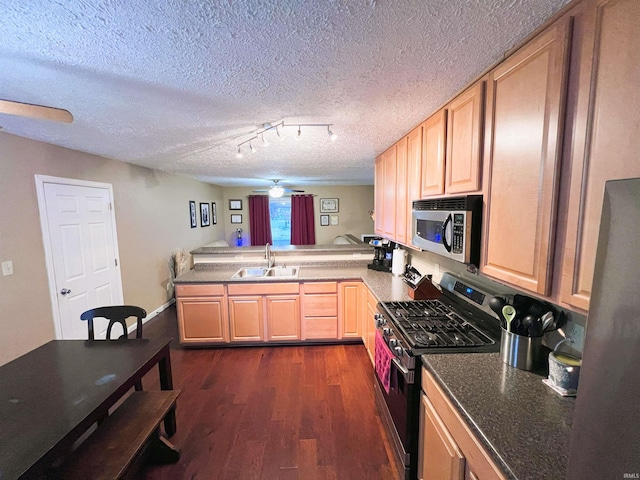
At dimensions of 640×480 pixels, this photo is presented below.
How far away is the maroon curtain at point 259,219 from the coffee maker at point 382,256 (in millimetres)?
4672

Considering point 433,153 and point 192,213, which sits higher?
point 433,153

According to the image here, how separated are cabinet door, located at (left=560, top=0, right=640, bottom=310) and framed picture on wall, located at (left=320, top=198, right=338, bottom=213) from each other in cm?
658

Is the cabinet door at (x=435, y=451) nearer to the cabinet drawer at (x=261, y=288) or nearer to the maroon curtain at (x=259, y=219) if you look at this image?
the cabinet drawer at (x=261, y=288)

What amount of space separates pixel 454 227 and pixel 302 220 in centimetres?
615

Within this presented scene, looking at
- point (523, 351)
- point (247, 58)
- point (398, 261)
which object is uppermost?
point (247, 58)

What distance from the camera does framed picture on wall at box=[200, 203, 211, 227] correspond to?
19.3 ft

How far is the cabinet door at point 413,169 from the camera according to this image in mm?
2000

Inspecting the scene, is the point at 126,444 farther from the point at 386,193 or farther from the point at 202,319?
the point at 386,193

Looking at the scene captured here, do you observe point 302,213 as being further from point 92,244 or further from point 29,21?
point 29,21

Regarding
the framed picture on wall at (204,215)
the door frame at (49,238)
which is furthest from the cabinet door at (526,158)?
the framed picture on wall at (204,215)

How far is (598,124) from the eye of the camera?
30.9 inches

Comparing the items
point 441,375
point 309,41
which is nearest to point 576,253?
point 441,375

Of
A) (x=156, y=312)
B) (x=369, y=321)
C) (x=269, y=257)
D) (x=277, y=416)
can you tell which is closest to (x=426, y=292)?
(x=369, y=321)

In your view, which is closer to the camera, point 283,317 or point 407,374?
point 407,374
